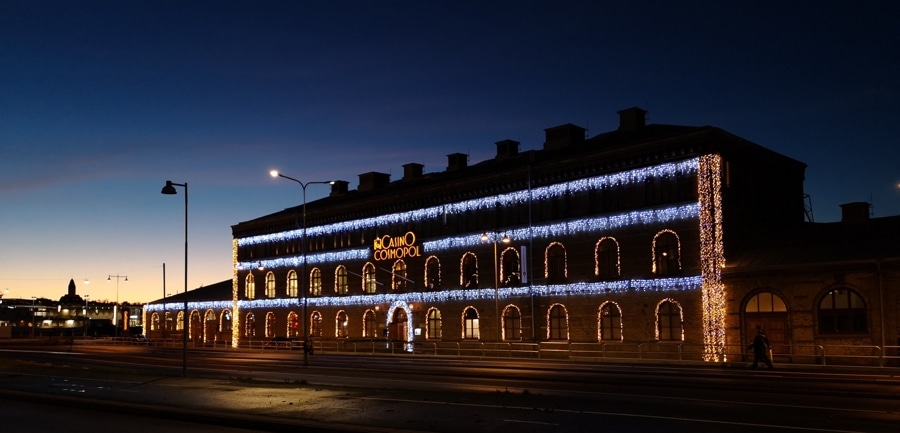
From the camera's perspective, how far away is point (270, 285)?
243 ft

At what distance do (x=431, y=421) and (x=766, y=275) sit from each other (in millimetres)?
28883

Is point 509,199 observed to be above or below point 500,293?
above

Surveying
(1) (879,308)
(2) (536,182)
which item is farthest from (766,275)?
(2) (536,182)

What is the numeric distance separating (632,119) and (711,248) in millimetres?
13175

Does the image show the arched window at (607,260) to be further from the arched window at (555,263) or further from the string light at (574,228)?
the arched window at (555,263)

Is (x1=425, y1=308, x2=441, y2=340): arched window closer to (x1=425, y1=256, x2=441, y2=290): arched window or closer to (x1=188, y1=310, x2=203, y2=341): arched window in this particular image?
(x1=425, y1=256, x2=441, y2=290): arched window

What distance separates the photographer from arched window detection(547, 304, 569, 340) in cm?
4906

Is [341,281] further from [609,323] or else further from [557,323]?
[609,323]

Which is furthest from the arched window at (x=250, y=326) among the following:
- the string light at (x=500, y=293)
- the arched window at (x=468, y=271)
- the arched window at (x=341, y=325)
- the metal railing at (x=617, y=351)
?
the arched window at (x=468, y=271)

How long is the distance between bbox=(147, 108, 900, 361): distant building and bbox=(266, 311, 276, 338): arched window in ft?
20.1

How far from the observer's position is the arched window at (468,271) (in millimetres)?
54812

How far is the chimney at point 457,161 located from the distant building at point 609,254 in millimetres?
154

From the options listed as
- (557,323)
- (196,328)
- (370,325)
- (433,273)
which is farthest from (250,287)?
(557,323)

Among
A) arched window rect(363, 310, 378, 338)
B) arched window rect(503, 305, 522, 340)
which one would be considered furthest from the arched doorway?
arched window rect(503, 305, 522, 340)
